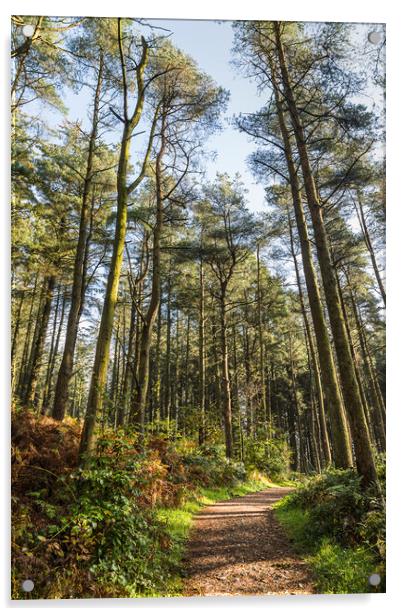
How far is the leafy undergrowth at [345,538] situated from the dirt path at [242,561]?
0.60 feet

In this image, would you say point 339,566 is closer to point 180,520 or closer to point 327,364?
point 180,520

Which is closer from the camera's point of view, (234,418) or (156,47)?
(156,47)

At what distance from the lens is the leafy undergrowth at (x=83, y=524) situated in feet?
10.9

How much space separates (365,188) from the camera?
232 inches

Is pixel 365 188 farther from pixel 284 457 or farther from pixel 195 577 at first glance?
pixel 284 457

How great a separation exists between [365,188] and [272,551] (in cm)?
517

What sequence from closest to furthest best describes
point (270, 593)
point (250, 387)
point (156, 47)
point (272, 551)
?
point (270, 593), point (272, 551), point (156, 47), point (250, 387)

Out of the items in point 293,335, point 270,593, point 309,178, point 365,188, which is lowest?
point 270,593

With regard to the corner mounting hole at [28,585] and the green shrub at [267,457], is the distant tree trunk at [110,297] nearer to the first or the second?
the corner mounting hole at [28,585]

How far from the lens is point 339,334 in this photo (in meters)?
5.43

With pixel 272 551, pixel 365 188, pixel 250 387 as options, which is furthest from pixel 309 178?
pixel 250 387

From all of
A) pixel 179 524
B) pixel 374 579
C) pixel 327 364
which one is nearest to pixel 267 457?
pixel 327 364

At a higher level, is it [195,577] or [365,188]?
[365,188]

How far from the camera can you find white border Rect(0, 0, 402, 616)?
3654 mm
